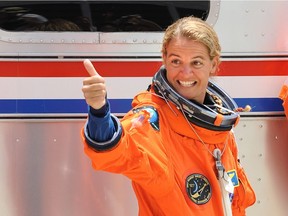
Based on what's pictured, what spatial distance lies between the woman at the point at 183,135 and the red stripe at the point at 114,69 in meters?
0.84

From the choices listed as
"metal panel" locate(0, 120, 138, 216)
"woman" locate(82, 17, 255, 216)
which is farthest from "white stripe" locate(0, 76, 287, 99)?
"woman" locate(82, 17, 255, 216)

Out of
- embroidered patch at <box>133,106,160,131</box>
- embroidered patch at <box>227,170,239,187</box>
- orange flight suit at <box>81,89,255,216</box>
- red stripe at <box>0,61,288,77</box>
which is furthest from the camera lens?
red stripe at <box>0,61,288,77</box>

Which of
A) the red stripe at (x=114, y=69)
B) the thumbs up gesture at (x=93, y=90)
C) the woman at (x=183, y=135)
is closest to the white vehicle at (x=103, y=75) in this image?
the red stripe at (x=114, y=69)

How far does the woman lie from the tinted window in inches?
38.6

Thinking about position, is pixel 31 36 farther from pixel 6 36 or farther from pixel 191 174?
pixel 191 174

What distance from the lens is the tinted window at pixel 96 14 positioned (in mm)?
2736

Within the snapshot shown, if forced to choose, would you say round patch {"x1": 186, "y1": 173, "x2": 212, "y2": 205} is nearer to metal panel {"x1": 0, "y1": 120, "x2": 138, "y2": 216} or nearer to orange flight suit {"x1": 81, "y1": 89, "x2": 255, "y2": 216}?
orange flight suit {"x1": 81, "y1": 89, "x2": 255, "y2": 216}

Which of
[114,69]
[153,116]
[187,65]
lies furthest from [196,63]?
[114,69]

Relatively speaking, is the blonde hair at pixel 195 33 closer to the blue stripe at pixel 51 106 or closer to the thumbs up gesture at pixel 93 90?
the thumbs up gesture at pixel 93 90

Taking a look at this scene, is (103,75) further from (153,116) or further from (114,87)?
(153,116)

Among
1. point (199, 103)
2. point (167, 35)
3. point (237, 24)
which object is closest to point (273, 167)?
point (237, 24)

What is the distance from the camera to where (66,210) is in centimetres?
275

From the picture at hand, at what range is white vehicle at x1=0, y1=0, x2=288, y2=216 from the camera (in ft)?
8.75

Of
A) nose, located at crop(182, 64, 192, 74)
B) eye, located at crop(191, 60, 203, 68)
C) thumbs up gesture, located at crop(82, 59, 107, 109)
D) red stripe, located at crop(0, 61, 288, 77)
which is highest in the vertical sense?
red stripe, located at crop(0, 61, 288, 77)
